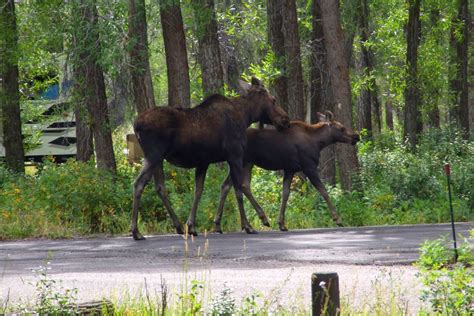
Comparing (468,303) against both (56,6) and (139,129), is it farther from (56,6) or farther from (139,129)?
(56,6)

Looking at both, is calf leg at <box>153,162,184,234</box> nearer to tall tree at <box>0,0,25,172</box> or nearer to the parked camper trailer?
tall tree at <box>0,0,25,172</box>

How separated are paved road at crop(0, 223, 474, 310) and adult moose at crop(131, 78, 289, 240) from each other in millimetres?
751

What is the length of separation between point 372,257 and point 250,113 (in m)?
5.76

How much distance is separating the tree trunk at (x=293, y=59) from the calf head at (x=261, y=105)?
7.44 meters

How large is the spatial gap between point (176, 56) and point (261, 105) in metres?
5.21

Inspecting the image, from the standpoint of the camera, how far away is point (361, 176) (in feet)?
78.8

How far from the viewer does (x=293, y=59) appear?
27.8m

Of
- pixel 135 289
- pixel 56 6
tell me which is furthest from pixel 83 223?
pixel 135 289

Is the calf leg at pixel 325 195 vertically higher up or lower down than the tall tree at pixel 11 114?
lower down

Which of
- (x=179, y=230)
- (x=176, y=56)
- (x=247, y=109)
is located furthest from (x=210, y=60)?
(x=179, y=230)

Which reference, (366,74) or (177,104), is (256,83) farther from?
(366,74)

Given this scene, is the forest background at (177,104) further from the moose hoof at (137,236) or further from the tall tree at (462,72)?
the tall tree at (462,72)

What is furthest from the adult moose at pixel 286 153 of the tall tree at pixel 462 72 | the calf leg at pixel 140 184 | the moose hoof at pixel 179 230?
the tall tree at pixel 462 72

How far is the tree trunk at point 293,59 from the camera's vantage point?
90.7 ft
